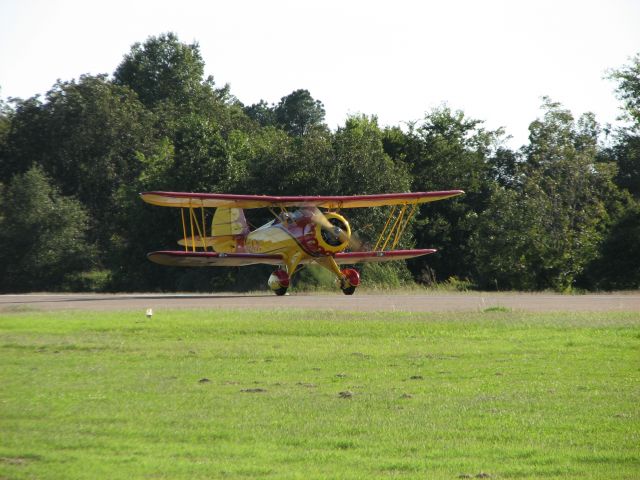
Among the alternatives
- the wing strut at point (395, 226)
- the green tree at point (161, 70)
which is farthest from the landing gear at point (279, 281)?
the green tree at point (161, 70)

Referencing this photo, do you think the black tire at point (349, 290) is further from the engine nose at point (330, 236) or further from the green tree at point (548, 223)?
the green tree at point (548, 223)

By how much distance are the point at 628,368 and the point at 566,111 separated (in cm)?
5691

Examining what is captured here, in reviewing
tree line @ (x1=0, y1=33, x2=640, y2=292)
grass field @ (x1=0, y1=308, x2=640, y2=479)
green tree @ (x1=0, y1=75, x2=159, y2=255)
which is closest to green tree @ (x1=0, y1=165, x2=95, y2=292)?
tree line @ (x1=0, y1=33, x2=640, y2=292)

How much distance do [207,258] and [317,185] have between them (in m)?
17.6

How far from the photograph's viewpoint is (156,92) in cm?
10306

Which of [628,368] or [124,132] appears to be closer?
[628,368]

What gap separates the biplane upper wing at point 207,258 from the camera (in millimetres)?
33156

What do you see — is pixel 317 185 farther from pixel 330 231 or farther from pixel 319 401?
pixel 319 401

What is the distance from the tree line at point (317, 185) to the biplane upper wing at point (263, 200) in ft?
32.3

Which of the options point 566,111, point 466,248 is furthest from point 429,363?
point 566,111

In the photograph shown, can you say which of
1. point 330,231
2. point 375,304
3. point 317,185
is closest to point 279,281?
point 330,231

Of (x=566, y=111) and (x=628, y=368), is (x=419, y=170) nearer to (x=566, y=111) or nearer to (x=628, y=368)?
(x=566, y=111)

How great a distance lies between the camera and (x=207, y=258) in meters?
33.8

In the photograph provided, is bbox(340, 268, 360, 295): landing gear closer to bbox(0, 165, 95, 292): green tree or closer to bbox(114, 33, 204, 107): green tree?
bbox(0, 165, 95, 292): green tree
